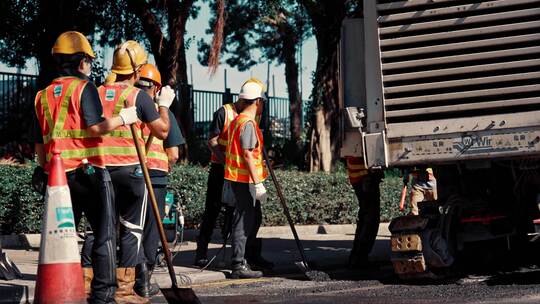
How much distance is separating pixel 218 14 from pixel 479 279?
795 centimetres

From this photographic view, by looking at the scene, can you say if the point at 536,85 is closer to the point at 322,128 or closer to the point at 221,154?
the point at 221,154

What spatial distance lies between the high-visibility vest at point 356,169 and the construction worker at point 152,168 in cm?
222

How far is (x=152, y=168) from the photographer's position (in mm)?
9836

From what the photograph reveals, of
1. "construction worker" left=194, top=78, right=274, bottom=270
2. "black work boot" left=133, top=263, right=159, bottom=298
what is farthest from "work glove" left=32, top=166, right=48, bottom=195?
"construction worker" left=194, top=78, right=274, bottom=270

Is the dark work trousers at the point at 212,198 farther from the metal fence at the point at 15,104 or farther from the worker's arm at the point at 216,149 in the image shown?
the metal fence at the point at 15,104

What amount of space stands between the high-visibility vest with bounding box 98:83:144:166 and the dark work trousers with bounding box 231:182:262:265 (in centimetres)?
281

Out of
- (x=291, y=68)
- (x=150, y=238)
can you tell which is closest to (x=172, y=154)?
(x=150, y=238)

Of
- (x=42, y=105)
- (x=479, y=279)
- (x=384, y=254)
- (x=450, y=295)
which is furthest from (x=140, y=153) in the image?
(x=384, y=254)

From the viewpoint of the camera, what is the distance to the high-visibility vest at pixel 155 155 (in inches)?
386

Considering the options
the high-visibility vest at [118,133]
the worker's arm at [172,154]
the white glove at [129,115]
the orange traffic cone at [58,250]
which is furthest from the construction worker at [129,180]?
the worker's arm at [172,154]

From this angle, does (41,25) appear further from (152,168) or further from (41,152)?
(41,152)

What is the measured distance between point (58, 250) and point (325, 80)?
13.5 meters

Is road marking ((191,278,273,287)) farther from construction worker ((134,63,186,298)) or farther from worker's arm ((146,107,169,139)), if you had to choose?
worker's arm ((146,107,169,139))

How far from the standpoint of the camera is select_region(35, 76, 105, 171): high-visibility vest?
773 cm
